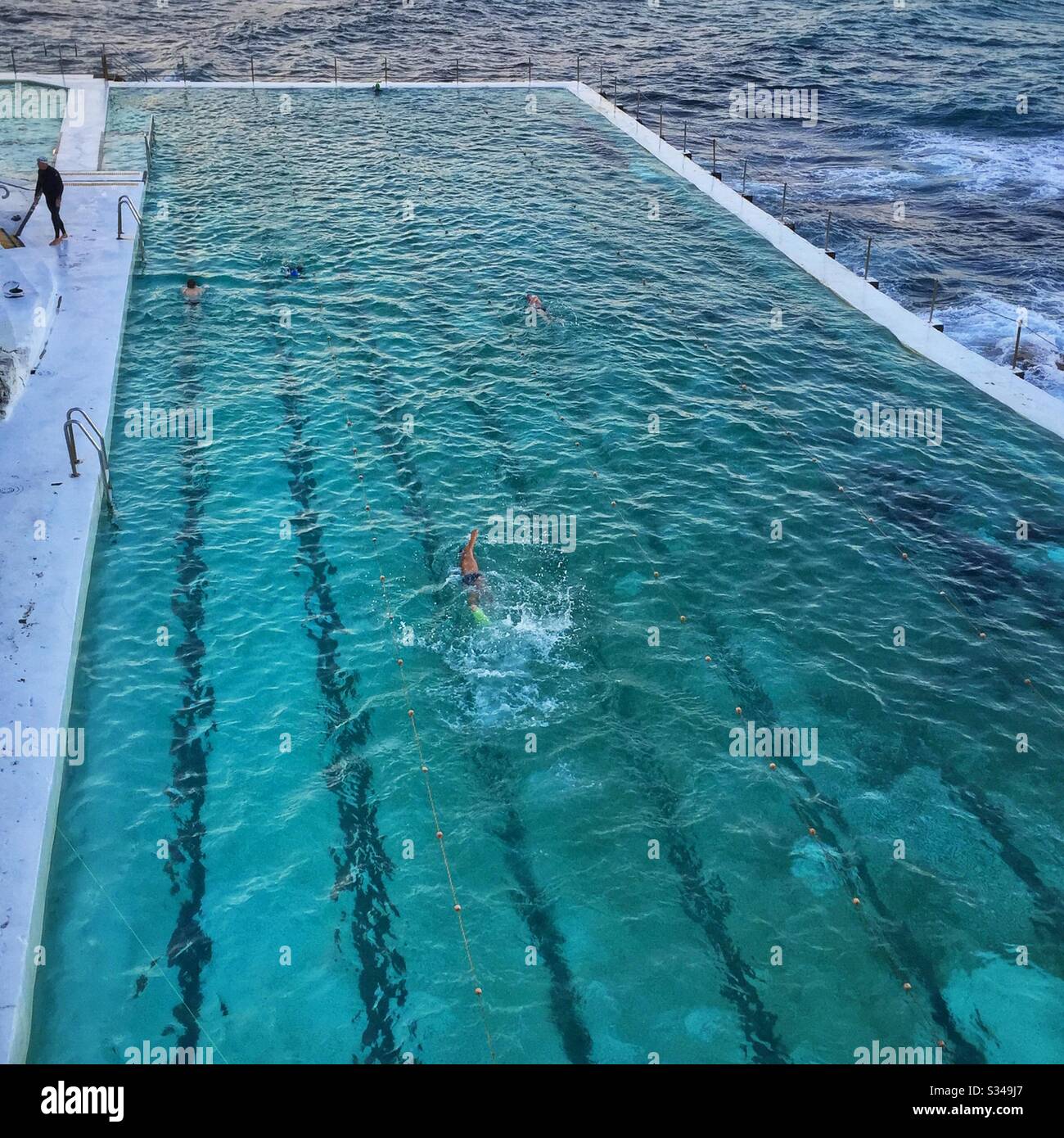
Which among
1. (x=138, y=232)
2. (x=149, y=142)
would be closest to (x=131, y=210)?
(x=138, y=232)

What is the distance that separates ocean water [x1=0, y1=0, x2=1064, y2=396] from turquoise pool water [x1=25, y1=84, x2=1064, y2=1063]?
5.86 metres

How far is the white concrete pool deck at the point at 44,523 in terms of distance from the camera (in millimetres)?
9383

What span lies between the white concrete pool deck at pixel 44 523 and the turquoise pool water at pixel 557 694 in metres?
0.49

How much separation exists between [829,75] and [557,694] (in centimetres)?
4034

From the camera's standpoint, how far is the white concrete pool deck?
9.38 m

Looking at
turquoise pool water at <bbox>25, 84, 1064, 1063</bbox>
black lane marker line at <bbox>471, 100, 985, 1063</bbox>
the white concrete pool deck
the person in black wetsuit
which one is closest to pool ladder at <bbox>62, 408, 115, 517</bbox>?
the white concrete pool deck

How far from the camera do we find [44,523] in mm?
13648

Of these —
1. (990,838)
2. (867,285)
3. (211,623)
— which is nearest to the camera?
(990,838)

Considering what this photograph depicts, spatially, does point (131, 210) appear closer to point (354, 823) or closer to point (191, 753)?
point (191, 753)

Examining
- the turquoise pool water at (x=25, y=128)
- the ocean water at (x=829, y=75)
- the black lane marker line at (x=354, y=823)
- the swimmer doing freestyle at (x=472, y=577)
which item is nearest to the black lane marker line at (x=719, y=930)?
the black lane marker line at (x=354, y=823)

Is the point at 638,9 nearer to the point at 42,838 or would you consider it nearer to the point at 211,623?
the point at 211,623

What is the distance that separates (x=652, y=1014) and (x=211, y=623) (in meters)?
7.23

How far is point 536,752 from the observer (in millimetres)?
11719
